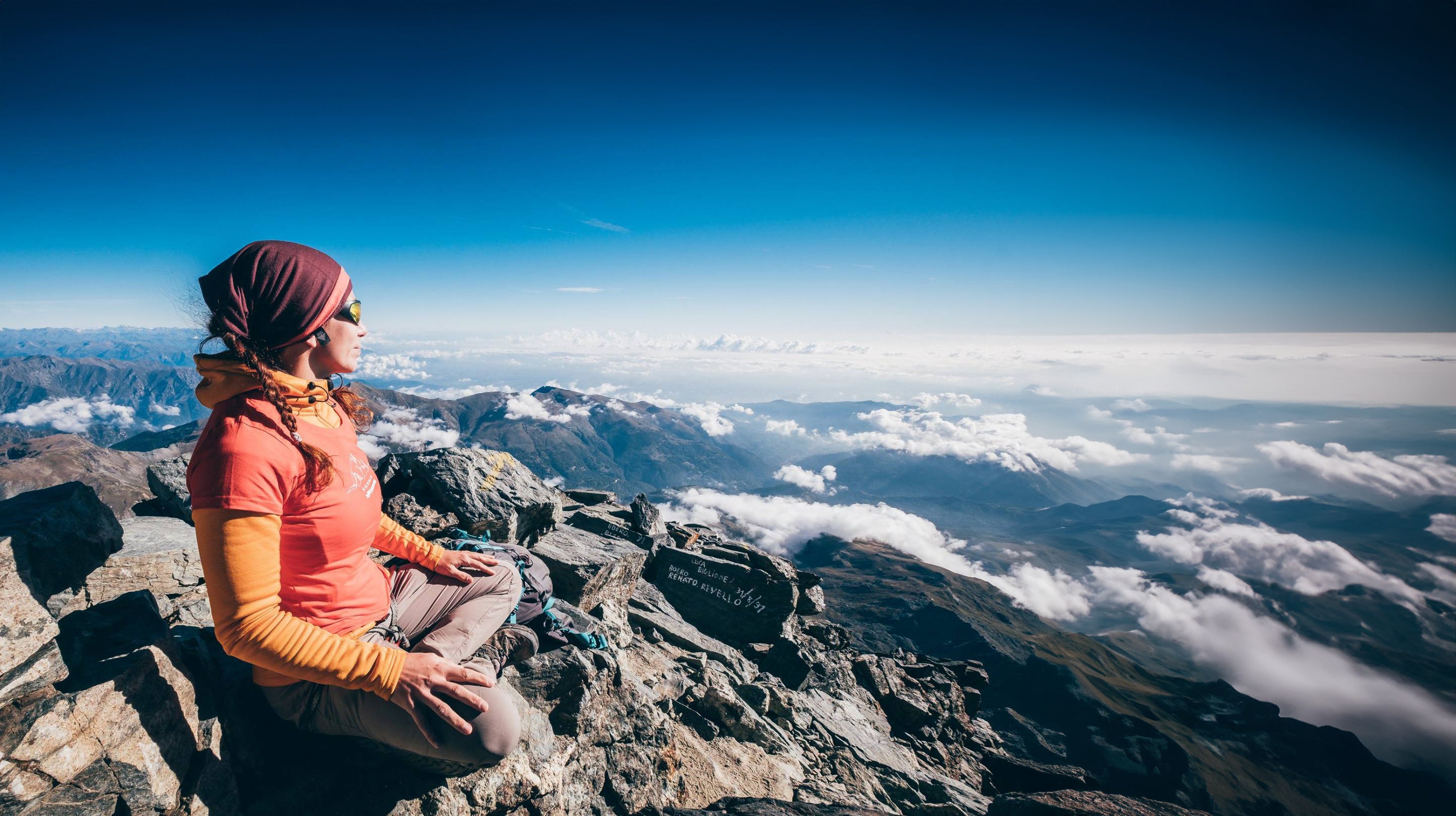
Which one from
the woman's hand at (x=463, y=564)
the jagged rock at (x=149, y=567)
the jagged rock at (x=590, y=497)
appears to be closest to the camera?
the woman's hand at (x=463, y=564)

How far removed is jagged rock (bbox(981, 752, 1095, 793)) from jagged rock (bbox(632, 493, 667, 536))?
47.4 feet

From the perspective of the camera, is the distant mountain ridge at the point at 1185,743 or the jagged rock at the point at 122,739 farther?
the distant mountain ridge at the point at 1185,743

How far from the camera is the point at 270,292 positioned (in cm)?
400

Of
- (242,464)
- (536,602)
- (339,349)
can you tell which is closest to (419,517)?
(536,602)

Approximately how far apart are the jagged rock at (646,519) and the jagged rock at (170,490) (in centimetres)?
1103

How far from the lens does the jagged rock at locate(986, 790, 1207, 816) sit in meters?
9.99

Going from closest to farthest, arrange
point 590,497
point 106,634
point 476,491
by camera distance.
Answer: point 106,634 → point 476,491 → point 590,497

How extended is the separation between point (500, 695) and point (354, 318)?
3.83 m

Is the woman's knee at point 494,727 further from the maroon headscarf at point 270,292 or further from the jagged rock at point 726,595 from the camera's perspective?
the jagged rock at point 726,595

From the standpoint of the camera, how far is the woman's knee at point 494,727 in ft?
14.9

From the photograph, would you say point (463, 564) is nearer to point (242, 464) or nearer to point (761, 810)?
point (242, 464)

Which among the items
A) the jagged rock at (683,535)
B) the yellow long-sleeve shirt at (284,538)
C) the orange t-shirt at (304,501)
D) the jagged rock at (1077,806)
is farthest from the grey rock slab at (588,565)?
the jagged rock at (1077,806)

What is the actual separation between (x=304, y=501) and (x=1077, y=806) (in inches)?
565

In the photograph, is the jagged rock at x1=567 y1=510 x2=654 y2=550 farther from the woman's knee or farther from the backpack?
the woman's knee
